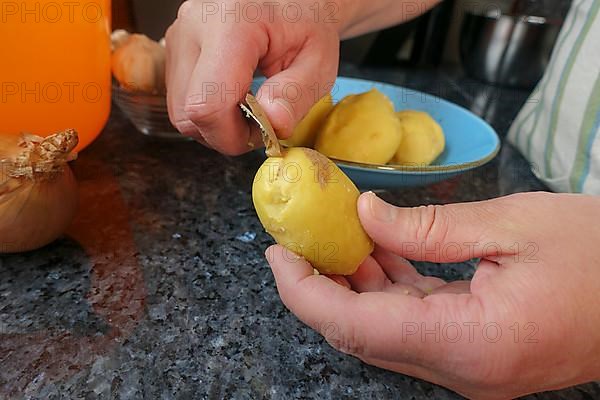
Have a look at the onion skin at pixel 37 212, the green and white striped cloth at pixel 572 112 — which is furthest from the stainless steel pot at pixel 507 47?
the onion skin at pixel 37 212

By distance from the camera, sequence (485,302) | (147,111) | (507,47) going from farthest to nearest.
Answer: (507,47), (147,111), (485,302)

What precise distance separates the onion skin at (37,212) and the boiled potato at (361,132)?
27cm

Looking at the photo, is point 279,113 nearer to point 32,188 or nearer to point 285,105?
point 285,105

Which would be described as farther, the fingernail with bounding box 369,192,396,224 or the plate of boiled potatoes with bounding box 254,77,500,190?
the plate of boiled potatoes with bounding box 254,77,500,190

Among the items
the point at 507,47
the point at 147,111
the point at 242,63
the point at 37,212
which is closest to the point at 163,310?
the point at 37,212

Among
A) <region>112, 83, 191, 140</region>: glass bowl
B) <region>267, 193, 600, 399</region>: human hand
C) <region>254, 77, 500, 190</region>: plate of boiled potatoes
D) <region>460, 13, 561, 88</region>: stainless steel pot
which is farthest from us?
<region>460, 13, 561, 88</region>: stainless steel pot

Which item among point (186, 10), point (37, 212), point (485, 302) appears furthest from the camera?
point (186, 10)

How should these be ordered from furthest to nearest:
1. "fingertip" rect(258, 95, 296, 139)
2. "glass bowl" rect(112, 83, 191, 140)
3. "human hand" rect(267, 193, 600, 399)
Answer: "glass bowl" rect(112, 83, 191, 140) < "fingertip" rect(258, 95, 296, 139) < "human hand" rect(267, 193, 600, 399)

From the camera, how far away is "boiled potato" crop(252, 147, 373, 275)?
42 cm

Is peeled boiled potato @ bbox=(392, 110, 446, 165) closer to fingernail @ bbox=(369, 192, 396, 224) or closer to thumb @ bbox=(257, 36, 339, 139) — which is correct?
thumb @ bbox=(257, 36, 339, 139)

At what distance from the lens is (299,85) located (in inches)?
21.3

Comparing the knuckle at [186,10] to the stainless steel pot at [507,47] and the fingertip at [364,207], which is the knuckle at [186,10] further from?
the stainless steel pot at [507,47]

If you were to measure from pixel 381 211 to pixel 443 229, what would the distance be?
5 cm

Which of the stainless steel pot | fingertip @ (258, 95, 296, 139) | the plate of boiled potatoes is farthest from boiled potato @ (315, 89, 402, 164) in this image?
the stainless steel pot
